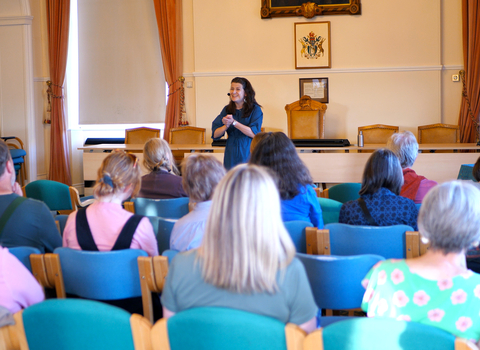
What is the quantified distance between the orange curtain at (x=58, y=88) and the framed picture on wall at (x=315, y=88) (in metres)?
3.84

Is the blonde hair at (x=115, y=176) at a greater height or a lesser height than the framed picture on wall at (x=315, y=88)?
lesser

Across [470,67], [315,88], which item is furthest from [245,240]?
[470,67]

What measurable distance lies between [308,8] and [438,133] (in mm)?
2533

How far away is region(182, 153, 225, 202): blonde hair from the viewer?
199cm

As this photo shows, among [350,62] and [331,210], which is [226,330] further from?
[350,62]

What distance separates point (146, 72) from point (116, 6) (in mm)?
1181

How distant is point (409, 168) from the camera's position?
3.12 m

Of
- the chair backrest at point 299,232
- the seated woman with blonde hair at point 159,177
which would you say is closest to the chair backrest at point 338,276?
the chair backrest at point 299,232

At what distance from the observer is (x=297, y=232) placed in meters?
2.23

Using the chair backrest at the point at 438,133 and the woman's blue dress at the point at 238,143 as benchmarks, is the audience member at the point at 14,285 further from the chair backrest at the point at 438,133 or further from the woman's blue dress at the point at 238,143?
the chair backrest at the point at 438,133

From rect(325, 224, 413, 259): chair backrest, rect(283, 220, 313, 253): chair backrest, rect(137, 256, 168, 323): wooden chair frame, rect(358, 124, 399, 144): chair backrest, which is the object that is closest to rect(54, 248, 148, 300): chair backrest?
rect(137, 256, 168, 323): wooden chair frame

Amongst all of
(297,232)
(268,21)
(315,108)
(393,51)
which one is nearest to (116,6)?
(268,21)

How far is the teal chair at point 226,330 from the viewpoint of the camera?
1131mm

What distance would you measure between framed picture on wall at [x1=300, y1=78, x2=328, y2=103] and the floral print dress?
5.94 m
